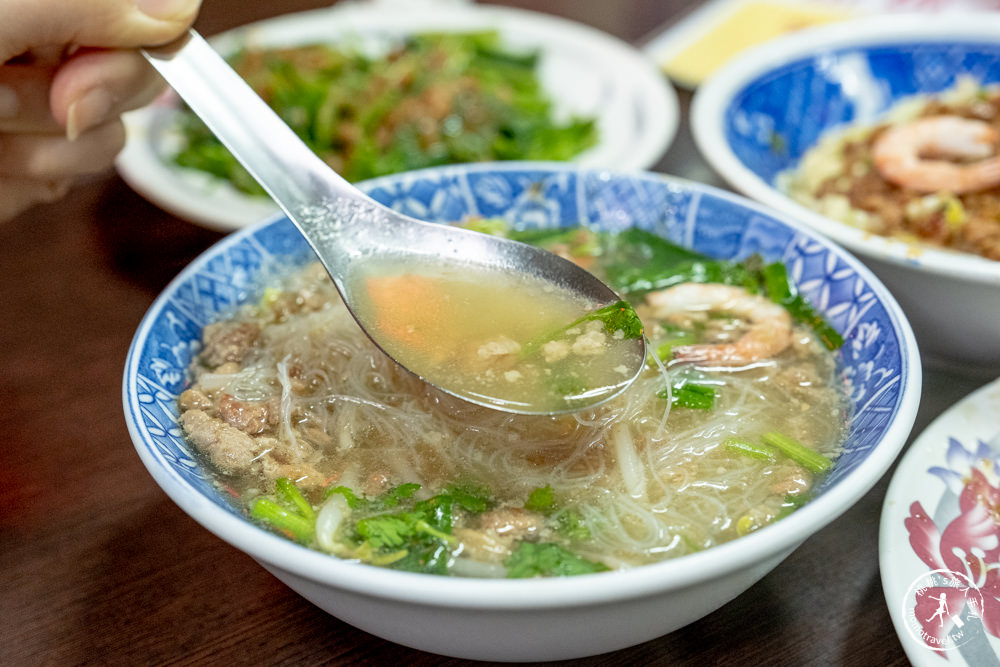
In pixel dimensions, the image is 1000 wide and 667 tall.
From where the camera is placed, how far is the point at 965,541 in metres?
1.46

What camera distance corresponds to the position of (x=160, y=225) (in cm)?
267

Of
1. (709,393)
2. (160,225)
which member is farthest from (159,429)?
(160,225)

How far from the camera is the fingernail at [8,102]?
1952 mm

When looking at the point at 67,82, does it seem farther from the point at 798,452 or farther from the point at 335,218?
the point at 798,452

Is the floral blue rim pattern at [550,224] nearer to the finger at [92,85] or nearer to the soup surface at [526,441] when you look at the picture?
the soup surface at [526,441]

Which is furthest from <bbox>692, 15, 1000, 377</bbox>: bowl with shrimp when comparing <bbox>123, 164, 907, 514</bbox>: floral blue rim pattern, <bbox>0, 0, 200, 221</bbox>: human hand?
<bbox>0, 0, 200, 221</bbox>: human hand

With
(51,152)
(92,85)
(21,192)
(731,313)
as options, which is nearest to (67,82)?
(92,85)

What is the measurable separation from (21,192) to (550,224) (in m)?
1.47

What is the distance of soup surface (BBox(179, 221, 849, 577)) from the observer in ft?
4.40

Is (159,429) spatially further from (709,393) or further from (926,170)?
(926,170)

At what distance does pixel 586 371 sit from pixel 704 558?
515 mm

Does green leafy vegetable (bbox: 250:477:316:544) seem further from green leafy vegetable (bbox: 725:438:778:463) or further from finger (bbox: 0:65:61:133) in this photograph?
finger (bbox: 0:65:61:133)

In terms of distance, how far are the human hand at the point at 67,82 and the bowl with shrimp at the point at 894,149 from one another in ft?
4.87

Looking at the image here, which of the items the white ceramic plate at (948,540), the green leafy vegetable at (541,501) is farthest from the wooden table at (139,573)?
the green leafy vegetable at (541,501)
